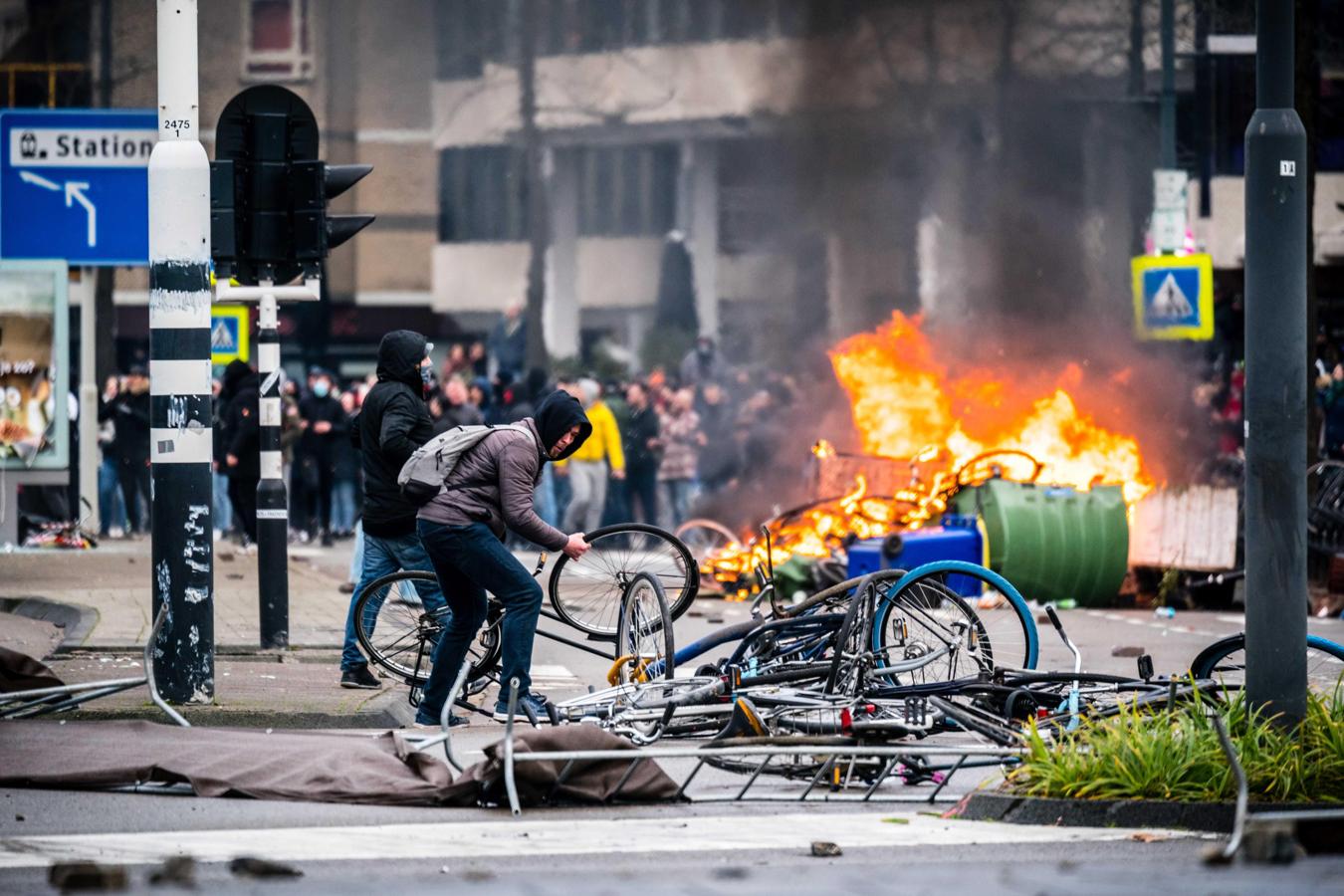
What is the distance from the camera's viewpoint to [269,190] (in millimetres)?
11617

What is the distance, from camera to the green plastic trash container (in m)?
16.7

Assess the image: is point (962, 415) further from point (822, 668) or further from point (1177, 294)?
point (822, 668)

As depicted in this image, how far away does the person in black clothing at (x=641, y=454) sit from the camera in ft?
76.9

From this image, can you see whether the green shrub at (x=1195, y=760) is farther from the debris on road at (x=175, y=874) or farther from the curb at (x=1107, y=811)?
the debris on road at (x=175, y=874)

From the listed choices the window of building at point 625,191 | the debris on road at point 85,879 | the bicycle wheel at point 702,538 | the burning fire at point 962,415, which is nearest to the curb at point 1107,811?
the debris on road at point 85,879

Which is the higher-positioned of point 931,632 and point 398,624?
point 931,632

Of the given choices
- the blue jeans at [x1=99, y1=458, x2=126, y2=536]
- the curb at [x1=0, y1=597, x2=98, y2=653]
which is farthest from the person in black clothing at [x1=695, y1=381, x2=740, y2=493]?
the curb at [x1=0, y1=597, x2=98, y2=653]

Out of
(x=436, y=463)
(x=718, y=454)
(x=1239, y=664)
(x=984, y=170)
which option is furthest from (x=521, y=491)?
(x=984, y=170)

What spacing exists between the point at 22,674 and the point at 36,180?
35.1ft

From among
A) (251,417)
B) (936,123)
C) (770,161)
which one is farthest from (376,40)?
(251,417)

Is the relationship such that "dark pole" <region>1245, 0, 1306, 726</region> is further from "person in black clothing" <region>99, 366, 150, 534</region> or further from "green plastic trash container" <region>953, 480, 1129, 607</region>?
"person in black clothing" <region>99, 366, 150, 534</region>

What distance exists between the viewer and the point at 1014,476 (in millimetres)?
19828

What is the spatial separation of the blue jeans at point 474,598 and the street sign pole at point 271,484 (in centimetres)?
268

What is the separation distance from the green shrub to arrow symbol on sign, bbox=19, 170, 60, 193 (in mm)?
13676
